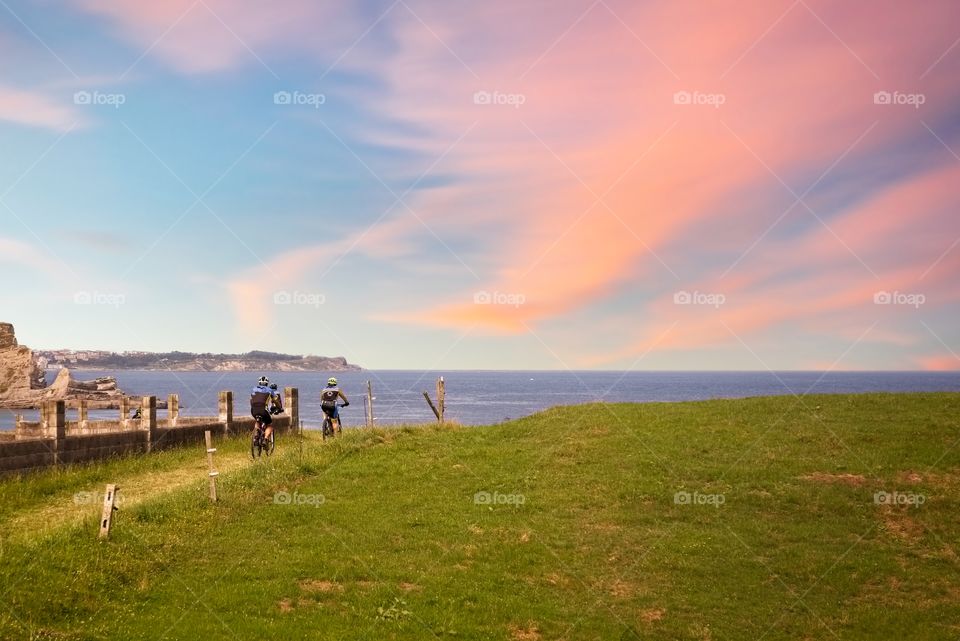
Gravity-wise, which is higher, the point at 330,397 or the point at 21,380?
the point at 21,380

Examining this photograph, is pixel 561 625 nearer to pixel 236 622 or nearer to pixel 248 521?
pixel 236 622

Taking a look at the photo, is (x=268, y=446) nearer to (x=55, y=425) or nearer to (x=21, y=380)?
(x=55, y=425)

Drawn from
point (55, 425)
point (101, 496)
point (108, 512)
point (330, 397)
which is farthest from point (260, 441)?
point (108, 512)

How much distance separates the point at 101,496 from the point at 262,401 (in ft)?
23.8

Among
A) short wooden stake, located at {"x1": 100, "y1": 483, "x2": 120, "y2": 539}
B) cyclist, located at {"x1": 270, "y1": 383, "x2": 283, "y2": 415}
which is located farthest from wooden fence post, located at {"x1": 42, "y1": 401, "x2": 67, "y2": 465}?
short wooden stake, located at {"x1": 100, "y1": 483, "x2": 120, "y2": 539}

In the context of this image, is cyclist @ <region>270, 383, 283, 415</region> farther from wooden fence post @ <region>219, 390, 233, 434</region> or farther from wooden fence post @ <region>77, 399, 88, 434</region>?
wooden fence post @ <region>77, 399, 88, 434</region>

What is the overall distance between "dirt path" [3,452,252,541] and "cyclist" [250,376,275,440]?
7.78ft

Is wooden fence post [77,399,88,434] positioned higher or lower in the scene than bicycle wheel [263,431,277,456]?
higher

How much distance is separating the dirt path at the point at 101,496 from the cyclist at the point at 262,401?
93.4 inches

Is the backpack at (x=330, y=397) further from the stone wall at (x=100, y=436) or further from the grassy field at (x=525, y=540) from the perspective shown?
the stone wall at (x=100, y=436)

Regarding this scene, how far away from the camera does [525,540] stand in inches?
818

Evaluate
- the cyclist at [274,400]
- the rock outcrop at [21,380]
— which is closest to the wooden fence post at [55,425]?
the cyclist at [274,400]

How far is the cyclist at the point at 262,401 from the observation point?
31109mm

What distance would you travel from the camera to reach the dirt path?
20.9 meters
